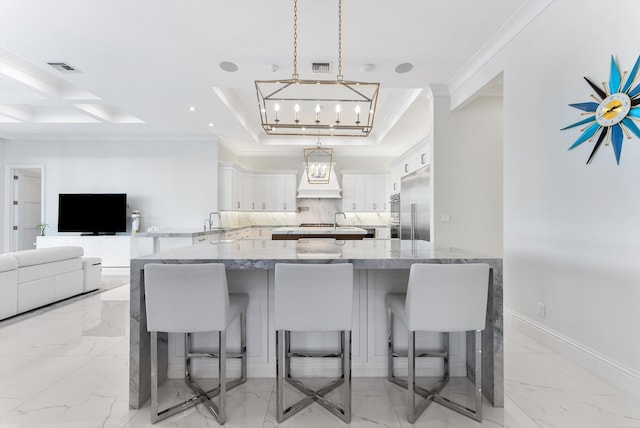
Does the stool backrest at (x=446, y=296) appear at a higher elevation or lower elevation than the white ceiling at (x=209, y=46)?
lower

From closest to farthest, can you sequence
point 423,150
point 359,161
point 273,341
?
point 273,341 < point 423,150 < point 359,161

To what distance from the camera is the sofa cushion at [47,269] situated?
11.5ft

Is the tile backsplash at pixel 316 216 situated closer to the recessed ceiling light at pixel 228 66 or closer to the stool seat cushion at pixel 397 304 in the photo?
the recessed ceiling light at pixel 228 66

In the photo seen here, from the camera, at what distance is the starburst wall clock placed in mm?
1896

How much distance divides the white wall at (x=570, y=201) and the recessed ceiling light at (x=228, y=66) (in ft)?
9.99

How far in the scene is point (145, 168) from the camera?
6.73m

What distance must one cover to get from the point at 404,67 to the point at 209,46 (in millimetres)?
2284

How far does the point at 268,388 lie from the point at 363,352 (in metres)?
0.69

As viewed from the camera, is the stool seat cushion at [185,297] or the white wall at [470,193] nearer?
the stool seat cushion at [185,297]

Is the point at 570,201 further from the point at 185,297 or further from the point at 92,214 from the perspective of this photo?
the point at 92,214

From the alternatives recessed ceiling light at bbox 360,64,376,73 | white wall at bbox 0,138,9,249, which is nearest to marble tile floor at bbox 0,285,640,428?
recessed ceiling light at bbox 360,64,376,73

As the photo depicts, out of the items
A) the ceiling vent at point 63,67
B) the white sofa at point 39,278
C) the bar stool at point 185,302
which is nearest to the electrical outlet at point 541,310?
the bar stool at point 185,302

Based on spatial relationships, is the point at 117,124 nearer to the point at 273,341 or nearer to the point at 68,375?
the point at 68,375

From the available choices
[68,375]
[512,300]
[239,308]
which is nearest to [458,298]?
[239,308]
